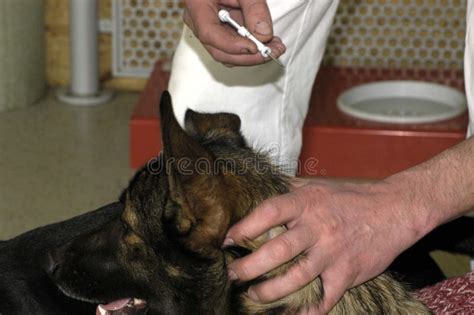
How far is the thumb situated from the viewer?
1.96 meters

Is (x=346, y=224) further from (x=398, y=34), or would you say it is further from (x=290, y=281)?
(x=398, y=34)

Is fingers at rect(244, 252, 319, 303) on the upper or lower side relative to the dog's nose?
upper

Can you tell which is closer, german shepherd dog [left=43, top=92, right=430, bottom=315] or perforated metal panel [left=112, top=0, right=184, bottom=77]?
german shepherd dog [left=43, top=92, right=430, bottom=315]

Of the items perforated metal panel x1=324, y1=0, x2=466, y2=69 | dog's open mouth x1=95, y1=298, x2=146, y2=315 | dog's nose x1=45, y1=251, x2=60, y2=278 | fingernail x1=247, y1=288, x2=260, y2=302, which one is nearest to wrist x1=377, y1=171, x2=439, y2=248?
fingernail x1=247, y1=288, x2=260, y2=302

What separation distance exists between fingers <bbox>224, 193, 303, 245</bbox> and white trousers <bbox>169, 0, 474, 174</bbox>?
800 mm

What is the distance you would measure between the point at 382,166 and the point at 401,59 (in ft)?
2.69

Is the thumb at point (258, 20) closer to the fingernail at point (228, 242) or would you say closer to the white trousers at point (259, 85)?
the white trousers at point (259, 85)

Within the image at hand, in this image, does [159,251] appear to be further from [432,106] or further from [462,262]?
[432,106]

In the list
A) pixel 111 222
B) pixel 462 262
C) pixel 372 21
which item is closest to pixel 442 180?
pixel 111 222

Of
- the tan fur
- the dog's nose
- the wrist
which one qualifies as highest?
the wrist

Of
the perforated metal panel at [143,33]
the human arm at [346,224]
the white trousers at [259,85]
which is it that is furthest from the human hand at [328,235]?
the perforated metal panel at [143,33]

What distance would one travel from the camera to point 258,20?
1971 mm

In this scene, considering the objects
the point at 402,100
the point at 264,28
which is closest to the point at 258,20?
the point at 264,28

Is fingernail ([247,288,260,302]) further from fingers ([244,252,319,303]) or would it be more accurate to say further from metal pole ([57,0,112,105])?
metal pole ([57,0,112,105])
